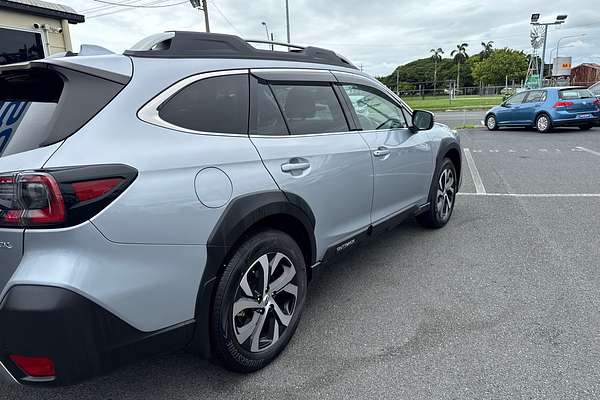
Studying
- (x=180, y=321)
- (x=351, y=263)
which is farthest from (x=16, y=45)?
(x=180, y=321)

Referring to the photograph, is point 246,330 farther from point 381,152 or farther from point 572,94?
point 572,94

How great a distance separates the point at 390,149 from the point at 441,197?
1513mm

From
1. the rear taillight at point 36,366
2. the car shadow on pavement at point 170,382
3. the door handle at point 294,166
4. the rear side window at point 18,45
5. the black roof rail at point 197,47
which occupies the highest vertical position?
the rear side window at point 18,45

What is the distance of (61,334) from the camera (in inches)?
61.4

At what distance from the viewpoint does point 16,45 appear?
8203 millimetres

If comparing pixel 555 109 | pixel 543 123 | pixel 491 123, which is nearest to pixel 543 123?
pixel 543 123

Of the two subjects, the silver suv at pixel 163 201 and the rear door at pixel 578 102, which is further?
the rear door at pixel 578 102

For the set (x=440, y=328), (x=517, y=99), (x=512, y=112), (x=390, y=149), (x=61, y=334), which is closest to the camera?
(x=61, y=334)

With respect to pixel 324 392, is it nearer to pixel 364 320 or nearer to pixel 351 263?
pixel 364 320

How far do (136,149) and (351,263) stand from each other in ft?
8.33

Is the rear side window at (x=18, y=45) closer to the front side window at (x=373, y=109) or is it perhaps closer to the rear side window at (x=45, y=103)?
the rear side window at (x=45, y=103)

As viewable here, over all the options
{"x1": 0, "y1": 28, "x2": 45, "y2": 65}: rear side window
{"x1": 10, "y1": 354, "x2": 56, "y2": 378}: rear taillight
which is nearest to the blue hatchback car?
{"x1": 0, "y1": 28, "x2": 45, "y2": 65}: rear side window

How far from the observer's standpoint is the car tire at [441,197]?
14.3 feet

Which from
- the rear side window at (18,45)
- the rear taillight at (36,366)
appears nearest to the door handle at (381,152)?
the rear taillight at (36,366)
